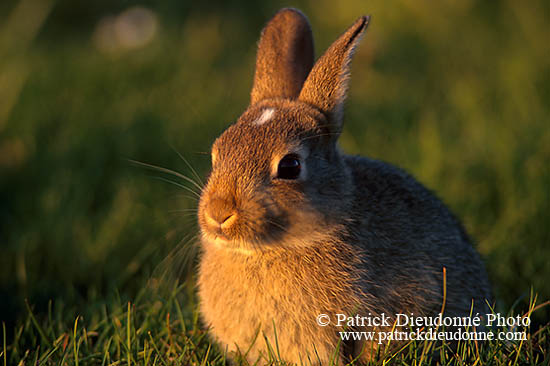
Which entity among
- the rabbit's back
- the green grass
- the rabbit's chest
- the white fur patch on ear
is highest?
the white fur patch on ear

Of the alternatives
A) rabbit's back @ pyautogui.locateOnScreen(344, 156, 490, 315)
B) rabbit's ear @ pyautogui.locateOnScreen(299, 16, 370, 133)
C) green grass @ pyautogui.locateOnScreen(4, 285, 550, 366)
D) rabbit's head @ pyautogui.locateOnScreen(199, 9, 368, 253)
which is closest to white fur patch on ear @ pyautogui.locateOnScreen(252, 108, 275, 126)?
rabbit's head @ pyautogui.locateOnScreen(199, 9, 368, 253)

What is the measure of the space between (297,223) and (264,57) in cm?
122

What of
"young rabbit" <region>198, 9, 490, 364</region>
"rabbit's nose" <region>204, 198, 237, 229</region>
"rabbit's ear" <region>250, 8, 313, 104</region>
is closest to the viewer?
"rabbit's nose" <region>204, 198, 237, 229</region>

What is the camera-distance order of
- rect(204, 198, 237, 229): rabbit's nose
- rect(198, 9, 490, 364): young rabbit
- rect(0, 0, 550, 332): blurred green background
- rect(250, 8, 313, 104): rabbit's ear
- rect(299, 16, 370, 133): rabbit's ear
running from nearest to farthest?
rect(204, 198, 237, 229): rabbit's nose
rect(198, 9, 490, 364): young rabbit
rect(299, 16, 370, 133): rabbit's ear
rect(250, 8, 313, 104): rabbit's ear
rect(0, 0, 550, 332): blurred green background

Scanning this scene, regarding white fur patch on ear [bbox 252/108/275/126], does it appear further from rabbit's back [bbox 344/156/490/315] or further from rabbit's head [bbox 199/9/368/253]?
rabbit's back [bbox 344/156/490/315]

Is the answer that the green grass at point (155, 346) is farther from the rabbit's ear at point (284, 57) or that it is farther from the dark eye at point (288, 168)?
the rabbit's ear at point (284, 57)

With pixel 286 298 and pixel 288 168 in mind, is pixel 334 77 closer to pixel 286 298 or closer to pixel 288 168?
pixel 288 168

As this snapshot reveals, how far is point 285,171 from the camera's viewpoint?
3.26 metres

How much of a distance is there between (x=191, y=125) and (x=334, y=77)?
3120 mm

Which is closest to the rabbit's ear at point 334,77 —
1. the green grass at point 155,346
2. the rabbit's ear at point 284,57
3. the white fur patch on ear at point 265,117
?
the white fur patch on ear at point 265,117

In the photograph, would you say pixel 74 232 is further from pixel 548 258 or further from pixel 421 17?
pixel 421 17

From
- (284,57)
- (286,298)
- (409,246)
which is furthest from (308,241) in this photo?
(284,57)

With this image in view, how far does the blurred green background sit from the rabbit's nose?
0.62 meters

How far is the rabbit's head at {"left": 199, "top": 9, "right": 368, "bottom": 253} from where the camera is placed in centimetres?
313
